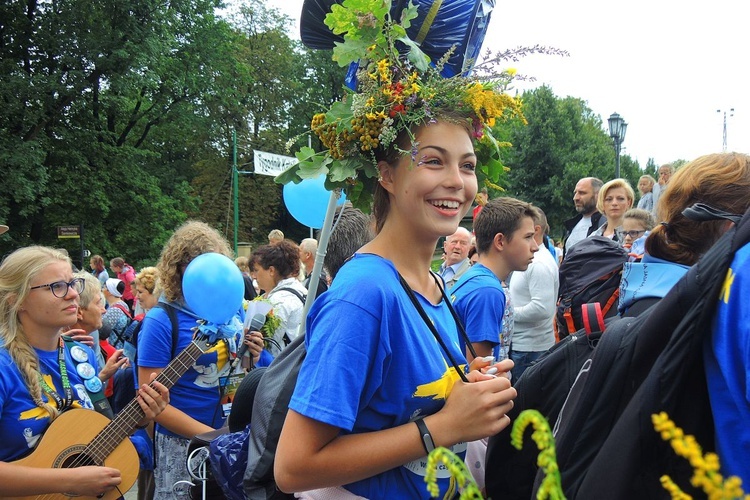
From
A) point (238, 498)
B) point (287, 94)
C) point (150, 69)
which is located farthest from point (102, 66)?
point (238, 498)

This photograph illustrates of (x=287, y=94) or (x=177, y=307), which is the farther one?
(x=287, y=94)

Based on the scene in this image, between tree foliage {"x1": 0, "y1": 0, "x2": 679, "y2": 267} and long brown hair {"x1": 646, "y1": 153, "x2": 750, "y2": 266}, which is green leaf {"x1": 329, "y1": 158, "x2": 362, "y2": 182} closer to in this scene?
long brown hair {"x1": 646, "y1": 153, "x2": 750, "y2": 266}

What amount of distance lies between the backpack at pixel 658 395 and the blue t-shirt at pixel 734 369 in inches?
0.9

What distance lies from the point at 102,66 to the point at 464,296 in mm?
21307

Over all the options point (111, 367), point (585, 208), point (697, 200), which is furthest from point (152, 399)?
point (585, 208)

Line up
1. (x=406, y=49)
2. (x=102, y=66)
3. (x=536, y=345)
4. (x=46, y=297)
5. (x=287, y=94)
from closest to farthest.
Result: 1. (x=406, y=49)
2. (x=46, y=297)
3. (x=536, y=345)
4. (x=102, y=66)
5. (x=287, y=94)

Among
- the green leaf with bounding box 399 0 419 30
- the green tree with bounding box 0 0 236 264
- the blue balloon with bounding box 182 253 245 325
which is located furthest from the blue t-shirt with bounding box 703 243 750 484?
the green tree with bounding box 0 0 236 264

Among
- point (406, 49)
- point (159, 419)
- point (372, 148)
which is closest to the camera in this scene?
point (372, 148)

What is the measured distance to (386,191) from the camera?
1933mm

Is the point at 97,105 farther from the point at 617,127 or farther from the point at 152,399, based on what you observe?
the point at 152,399

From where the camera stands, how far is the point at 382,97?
1.87m

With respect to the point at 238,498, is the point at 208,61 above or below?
above

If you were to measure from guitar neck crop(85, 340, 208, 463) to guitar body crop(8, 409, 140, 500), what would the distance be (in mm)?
29

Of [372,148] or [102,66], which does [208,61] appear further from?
[372,148]
